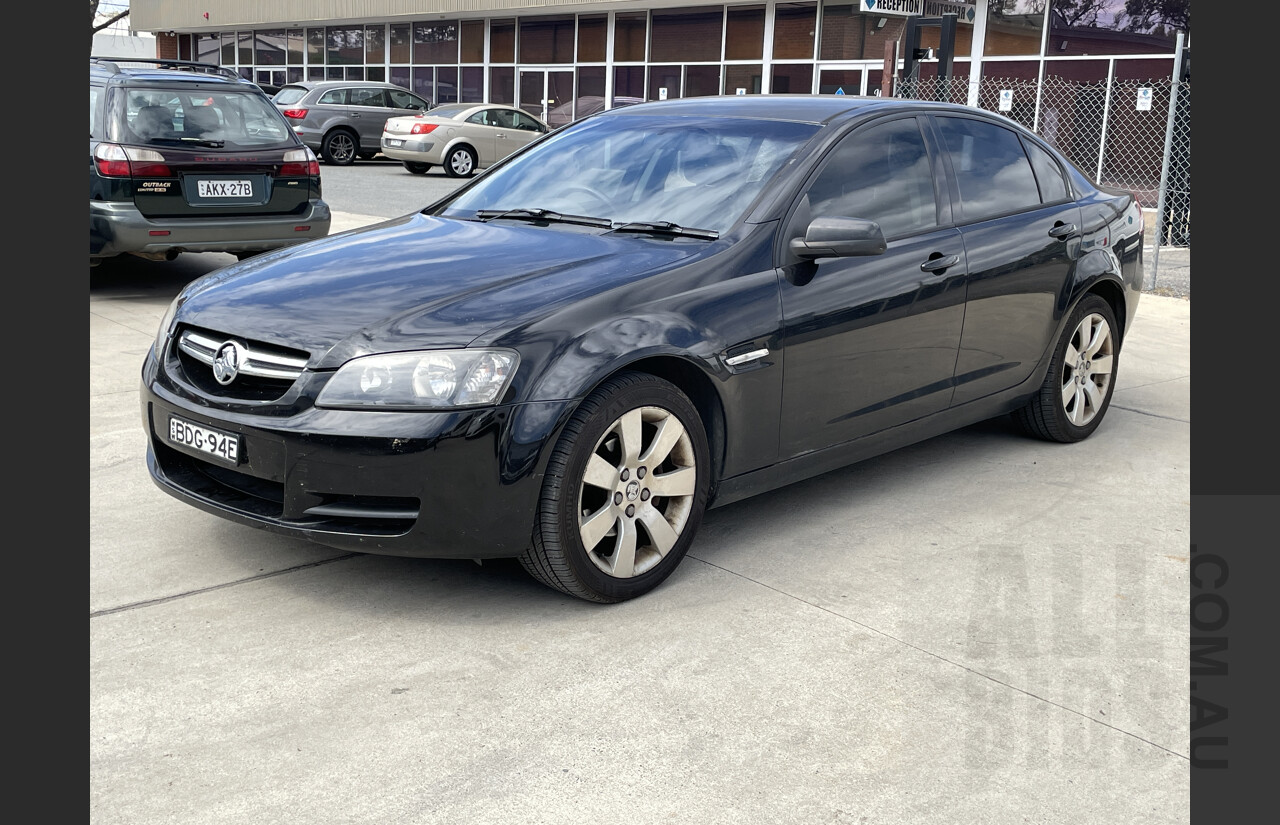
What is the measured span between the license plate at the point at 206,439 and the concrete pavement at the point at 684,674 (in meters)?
0.45

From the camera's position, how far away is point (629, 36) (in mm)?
27188

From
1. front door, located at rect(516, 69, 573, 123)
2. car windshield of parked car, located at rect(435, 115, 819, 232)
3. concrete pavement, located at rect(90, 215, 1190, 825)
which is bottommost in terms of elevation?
concrete pavement, located at rect(90, 215, 1190, 825)

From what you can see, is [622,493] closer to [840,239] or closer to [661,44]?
[840,239]

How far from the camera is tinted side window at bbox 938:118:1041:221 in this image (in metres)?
5.09

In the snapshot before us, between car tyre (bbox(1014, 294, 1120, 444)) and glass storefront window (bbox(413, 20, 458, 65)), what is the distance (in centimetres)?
2803

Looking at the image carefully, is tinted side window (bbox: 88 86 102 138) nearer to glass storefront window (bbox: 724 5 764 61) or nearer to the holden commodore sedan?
the holden commodore sedan

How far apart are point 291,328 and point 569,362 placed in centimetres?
85

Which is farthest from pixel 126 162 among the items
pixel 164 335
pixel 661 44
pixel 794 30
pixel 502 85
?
pixel 502 85

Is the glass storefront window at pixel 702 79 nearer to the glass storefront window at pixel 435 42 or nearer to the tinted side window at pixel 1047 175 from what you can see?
the glass storefront window at pixel 435 42

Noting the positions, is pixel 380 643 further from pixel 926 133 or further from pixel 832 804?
pixel 926 133

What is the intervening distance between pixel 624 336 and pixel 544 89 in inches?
1060

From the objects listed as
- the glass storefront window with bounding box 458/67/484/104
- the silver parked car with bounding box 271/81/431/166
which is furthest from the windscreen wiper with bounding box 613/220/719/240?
the glass storefront window with bounding box 458/67/484/104

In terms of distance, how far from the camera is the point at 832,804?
8.97ft
